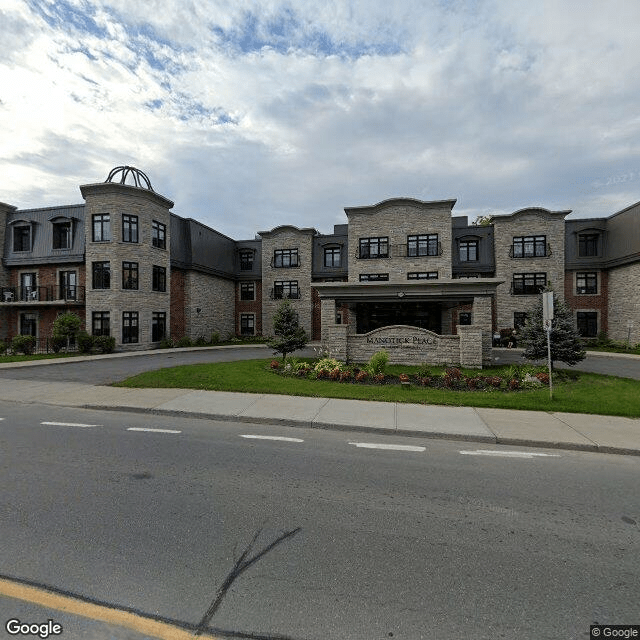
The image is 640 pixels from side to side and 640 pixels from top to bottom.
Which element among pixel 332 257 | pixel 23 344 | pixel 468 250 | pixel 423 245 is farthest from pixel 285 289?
pixel 23 344

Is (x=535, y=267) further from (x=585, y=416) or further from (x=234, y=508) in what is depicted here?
(x=234, y=508)

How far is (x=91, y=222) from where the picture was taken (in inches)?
938

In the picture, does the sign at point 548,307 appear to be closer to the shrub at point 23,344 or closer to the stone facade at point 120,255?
the stone facade at point 120,255

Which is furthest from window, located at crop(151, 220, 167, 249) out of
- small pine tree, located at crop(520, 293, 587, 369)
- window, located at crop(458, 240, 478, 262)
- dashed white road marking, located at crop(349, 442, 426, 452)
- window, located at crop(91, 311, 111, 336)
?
window, located at crop(458, 240, 478, 262)

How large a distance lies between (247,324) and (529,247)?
26.8m

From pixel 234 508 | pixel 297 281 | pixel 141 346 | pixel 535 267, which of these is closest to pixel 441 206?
pixel 535 267

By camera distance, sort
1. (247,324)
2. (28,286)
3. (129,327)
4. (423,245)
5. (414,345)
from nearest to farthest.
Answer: (414,345) → (129,327) → (28,286) → (423,245) → (247,324)

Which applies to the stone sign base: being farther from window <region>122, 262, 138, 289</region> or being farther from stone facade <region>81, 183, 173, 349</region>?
window <region>122, 262, 138, 289</region>

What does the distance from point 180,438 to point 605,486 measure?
22.7ft

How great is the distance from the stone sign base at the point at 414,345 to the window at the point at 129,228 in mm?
16857

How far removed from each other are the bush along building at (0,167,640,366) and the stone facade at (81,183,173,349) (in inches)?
2.8

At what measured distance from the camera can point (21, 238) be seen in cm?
2658

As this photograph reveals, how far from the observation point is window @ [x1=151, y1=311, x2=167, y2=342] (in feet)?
83.3

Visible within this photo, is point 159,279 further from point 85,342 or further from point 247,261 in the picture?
point 247,261
